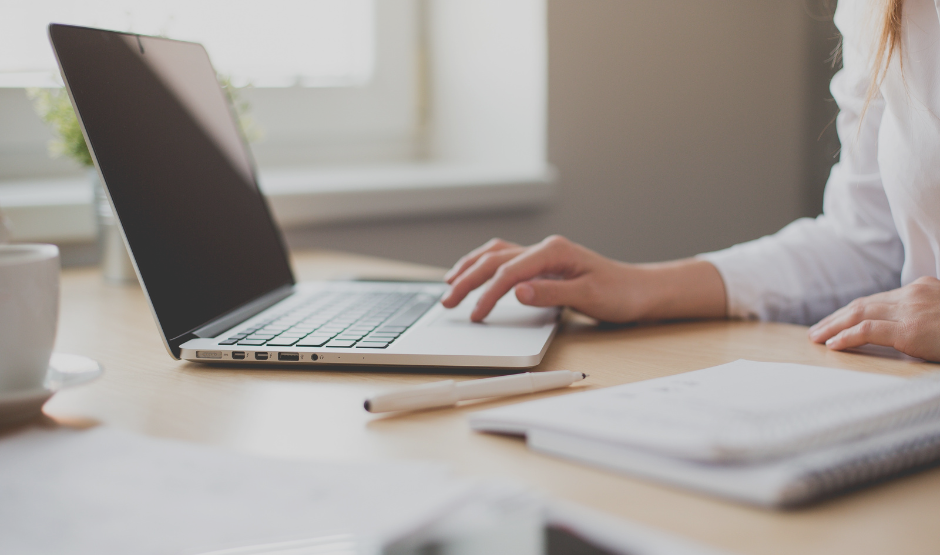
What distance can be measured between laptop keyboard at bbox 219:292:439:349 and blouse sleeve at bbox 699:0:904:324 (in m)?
0.32

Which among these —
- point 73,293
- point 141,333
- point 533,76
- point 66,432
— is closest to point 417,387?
point 66,432

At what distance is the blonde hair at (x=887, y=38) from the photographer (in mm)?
686

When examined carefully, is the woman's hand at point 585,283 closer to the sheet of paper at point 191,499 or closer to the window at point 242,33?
the sheet of paper at point 191,499

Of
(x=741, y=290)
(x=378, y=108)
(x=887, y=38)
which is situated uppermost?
(x=887, y=38)

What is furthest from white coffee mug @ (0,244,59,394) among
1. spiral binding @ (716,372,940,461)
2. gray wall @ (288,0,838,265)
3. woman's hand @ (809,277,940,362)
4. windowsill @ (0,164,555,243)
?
gray wall @ (288,0,838,265)

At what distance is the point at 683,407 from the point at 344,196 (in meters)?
1.02

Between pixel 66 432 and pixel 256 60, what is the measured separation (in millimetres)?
1231

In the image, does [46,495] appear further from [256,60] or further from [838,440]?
[256,60]

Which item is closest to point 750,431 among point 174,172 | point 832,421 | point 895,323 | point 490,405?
point 832,421

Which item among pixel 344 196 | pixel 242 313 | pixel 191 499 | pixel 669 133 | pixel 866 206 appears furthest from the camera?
pixel 669 133

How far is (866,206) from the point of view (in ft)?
2.82

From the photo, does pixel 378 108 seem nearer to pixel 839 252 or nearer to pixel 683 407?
pixel 839 252

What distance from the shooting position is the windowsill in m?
1.16

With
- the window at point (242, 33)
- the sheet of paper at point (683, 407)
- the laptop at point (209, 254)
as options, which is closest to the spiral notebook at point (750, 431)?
the sheet of paper at point (683, 407)
